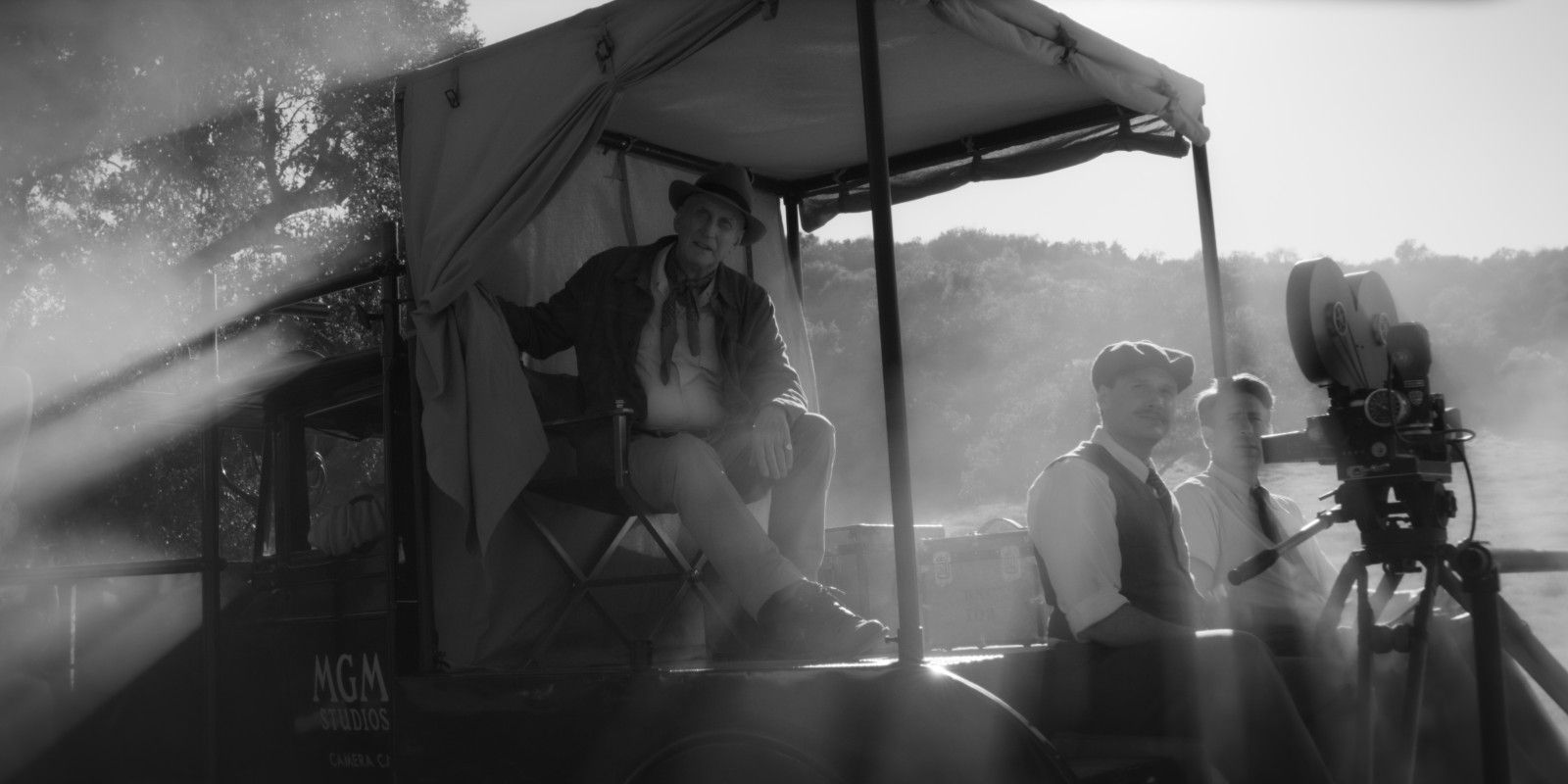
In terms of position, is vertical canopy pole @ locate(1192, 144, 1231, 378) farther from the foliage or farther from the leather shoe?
the foliage

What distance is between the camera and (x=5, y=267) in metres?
14.5

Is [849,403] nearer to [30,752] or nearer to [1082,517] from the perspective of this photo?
[1082,517]

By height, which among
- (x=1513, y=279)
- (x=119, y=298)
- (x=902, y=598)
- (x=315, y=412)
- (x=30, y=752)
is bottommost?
(x=30, y=752)

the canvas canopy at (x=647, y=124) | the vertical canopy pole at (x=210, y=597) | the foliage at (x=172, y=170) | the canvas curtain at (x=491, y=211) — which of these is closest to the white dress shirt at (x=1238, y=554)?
the canvas canopy at (x=647, y=124)

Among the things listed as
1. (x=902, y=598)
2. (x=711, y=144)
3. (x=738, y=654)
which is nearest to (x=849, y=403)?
(x=711, y=144)

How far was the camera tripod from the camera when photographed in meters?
2.51

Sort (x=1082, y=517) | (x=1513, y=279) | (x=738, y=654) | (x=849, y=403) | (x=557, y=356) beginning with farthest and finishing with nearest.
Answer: (x=1513, y=279) → (x=849, y=403) → (x=557, y=356) → (x=738, y=654) → (x=1082, y=517)

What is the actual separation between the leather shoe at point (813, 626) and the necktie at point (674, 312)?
1002 mm

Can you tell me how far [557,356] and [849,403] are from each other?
6.33 feet

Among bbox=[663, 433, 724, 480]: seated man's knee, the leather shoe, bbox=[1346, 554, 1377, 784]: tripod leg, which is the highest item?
bbox=[663, 433, 724, 480]: seated man's knee

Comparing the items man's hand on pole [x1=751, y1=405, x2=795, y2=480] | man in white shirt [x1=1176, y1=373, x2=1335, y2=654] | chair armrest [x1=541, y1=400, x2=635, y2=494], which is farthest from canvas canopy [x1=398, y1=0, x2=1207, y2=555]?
man in white shirt [x1=1176, y1=373, x2=1335, y2=654]

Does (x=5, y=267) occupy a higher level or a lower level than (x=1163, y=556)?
higher

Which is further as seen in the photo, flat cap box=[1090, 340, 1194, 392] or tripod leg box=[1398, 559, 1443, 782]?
A: flat cap box=[1090, 340, 1194, 392]

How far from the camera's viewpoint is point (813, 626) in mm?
3299
